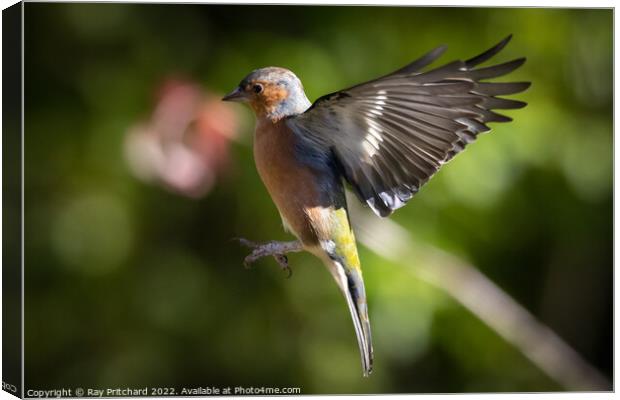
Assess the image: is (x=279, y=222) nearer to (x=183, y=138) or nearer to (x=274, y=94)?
(x=183, y=138)

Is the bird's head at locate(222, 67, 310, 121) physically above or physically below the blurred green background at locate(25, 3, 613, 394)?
above

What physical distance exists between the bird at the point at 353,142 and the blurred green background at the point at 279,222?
761mm

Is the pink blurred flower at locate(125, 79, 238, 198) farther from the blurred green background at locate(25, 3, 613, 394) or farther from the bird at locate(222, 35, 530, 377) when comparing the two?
the bird at locate(222, 35, 530, 377)

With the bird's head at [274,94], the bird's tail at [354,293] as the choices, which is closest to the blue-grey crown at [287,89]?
the bird's head at [274,94]

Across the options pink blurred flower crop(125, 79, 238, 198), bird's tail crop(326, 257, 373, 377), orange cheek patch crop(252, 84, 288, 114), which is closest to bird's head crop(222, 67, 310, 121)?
orange cheek patch crop(252, 84, 288, 114)

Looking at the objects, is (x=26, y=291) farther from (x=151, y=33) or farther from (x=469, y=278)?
(x=469, y=278)

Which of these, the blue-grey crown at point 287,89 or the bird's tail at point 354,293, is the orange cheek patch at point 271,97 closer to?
the blue-grey crown at point 287,89

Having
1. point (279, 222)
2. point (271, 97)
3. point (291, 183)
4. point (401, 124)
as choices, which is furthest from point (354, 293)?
point (279, 222)

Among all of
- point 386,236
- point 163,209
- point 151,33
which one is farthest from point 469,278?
point 151,33

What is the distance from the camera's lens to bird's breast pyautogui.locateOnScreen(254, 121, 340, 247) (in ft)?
9.53

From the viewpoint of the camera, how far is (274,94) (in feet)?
9.44

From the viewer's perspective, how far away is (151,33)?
3742 mm

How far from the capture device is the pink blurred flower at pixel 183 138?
3.60 m

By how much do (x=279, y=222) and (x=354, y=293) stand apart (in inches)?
31.8
